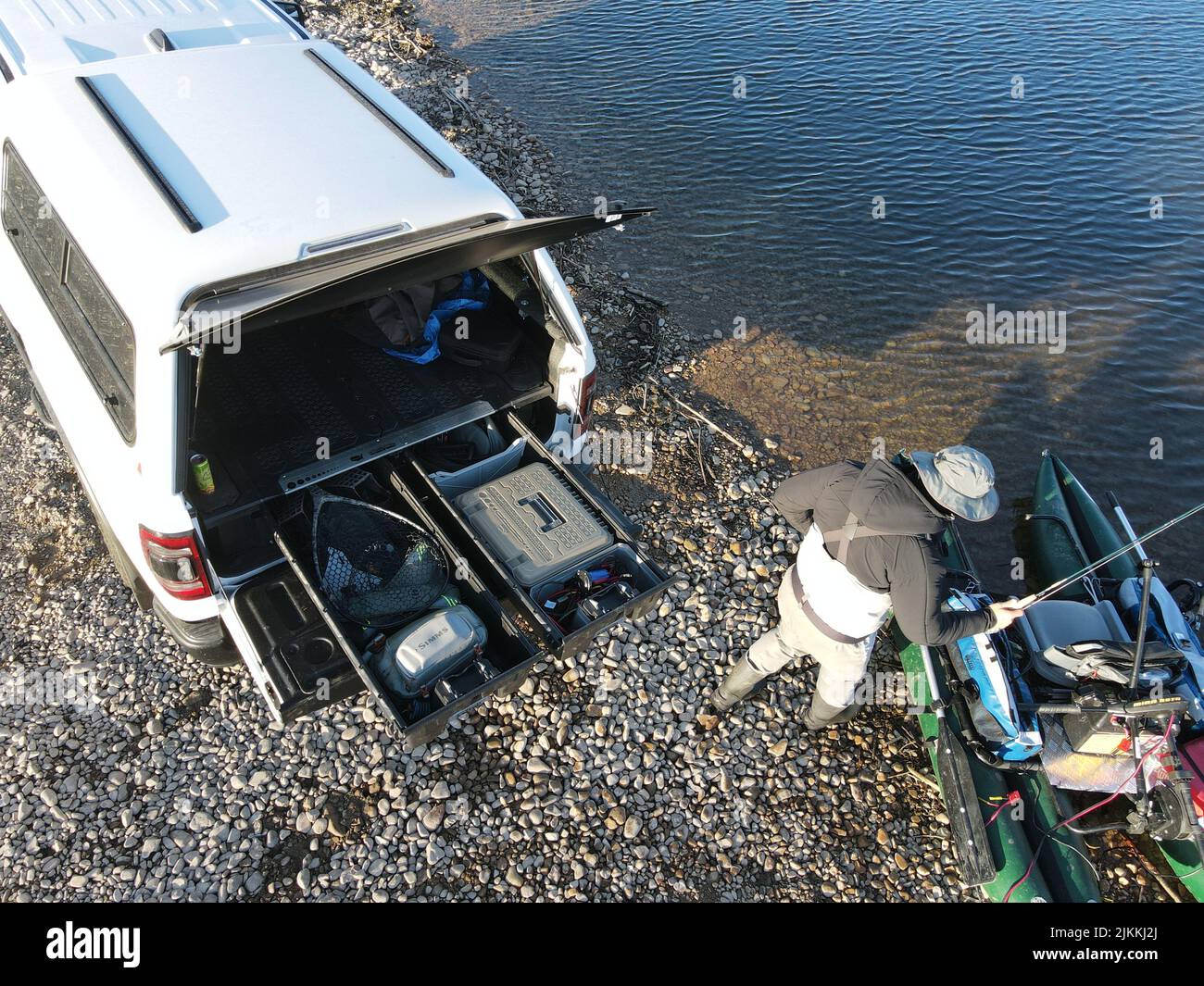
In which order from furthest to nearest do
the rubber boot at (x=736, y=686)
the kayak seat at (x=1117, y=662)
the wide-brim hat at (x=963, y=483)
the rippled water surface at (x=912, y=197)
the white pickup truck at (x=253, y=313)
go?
1. the rippled water surface at (x=912, y=197)
2. the rubber boot at (x=736, y=686)
3. the kayak seat at (x=1117, y=662)
4. the wide-brim hat at (x=963, y=483)
5. the white pickup truck at (x=253, y=313)

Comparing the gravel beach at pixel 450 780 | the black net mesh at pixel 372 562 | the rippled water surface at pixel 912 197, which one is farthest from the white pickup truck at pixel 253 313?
the rippled water surface at pixel 912 197

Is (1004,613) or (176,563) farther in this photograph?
(1004,613)

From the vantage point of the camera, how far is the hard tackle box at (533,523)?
4.52 meters

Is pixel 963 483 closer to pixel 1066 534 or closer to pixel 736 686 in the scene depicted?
pixel 736 686

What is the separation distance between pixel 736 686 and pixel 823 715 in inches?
22.3

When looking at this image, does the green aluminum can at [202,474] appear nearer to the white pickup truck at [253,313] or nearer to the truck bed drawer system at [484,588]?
the white pickup truck at [253,313]

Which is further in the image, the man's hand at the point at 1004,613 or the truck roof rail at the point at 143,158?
the man's hand at the point at 1004,613

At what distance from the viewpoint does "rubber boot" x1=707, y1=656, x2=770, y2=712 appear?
5.05 m

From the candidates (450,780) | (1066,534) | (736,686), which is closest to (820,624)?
(736,686)

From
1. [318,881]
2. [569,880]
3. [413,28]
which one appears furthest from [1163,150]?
[318,881]

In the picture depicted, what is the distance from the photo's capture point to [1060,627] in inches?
220

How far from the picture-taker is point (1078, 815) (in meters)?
4.93

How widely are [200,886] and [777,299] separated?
26.7 feet

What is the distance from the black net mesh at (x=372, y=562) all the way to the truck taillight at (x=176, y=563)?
1.92ft
